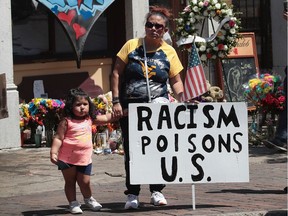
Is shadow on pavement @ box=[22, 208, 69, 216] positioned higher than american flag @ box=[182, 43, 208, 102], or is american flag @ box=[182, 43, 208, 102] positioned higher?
american flag @ box=[182, 43, 208, 102]

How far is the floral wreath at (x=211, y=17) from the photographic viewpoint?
638 inches

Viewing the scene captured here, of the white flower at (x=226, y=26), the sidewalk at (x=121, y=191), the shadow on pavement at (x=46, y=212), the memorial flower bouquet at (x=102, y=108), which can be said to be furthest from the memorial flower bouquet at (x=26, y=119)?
the shadow on pavement at (x=46, y=212)

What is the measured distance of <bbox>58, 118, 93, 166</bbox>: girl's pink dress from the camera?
8023 mm

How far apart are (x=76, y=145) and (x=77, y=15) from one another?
742 cm

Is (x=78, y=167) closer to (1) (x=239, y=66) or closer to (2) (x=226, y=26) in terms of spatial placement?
(2) (x=226, y=26)

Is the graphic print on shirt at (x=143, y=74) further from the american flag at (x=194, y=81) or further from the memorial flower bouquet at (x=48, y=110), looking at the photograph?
the memorial flower bouquet at (x=48, y=110)

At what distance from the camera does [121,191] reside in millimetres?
9531

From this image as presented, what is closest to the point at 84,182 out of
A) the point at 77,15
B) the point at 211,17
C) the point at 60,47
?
the point at 77,15

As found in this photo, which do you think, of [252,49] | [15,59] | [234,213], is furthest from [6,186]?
[252,49]

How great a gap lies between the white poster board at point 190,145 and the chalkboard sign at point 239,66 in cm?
916

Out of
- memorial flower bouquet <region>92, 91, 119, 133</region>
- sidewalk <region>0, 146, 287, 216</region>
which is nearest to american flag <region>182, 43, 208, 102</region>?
sidewalk <region>0, 146, 287, 216</region>

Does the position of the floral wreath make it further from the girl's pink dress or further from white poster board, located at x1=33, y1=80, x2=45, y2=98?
the girl's pink dress

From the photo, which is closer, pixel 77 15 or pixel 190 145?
pixel 190 145

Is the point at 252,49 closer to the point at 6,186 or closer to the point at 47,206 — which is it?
the point at 6,186
